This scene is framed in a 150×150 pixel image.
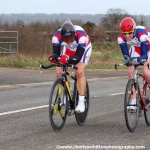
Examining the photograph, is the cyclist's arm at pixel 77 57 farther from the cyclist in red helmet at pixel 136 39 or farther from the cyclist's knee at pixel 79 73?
the cyclist in red helmet at pixel 136 39

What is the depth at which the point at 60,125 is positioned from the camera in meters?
8.59

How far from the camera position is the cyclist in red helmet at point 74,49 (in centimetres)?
850

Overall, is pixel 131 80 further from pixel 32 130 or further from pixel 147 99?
pixel 32 130

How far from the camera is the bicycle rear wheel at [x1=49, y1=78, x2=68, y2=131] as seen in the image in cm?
832

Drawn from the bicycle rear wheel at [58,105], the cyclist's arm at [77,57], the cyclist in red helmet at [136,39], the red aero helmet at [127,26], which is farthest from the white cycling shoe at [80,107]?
the red aero helmet at [127,26]

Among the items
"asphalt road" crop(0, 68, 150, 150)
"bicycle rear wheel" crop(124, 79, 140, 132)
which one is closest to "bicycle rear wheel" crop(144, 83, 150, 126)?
"asphalt road" crop(0, 68, 150, 150)

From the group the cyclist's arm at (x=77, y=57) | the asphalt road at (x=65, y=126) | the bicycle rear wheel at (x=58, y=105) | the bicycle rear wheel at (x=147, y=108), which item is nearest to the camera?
the asphalt road at (x=65, y=126)

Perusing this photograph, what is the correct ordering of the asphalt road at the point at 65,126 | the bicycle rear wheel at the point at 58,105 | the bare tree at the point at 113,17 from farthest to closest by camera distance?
the bare tree at the point at 113,17 → the bicycle rear wheel at the point at 58,105 → the asphalt road at the point at 65,126

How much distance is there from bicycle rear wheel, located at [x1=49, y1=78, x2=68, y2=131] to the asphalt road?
0.51 ft

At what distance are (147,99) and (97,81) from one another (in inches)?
364

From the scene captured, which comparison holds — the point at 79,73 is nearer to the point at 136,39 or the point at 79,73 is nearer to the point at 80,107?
the point at 80,107

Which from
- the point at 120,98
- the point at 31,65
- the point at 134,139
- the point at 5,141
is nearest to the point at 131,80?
the point at 134,139

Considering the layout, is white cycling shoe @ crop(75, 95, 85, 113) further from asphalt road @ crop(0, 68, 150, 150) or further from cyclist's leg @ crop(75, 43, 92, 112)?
asphalt road @ crop(0, 68, 150, 150)

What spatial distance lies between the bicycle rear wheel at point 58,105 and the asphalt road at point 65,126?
0.15 m
